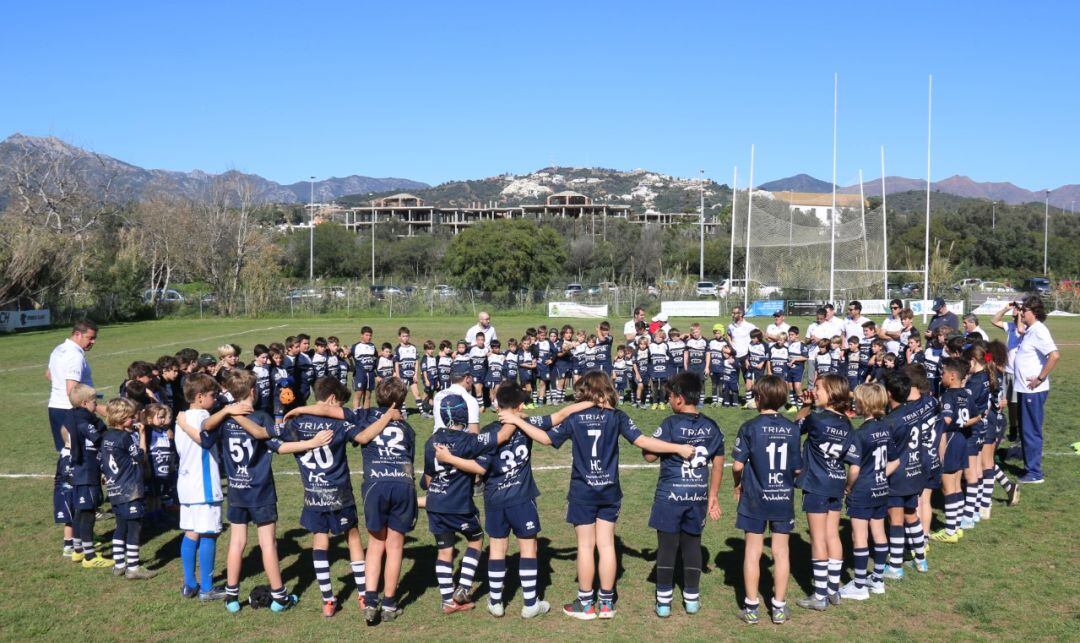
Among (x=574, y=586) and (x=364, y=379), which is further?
(x=364, y=379)

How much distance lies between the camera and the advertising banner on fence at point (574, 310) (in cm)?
4494

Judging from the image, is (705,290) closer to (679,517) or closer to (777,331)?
(777,331)

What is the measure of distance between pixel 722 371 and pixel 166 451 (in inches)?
441

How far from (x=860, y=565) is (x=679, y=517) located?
71.7 inches

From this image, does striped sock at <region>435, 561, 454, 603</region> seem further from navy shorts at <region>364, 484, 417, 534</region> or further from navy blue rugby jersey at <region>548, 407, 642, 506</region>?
navy blue rugby jersey at <region>548, 407, 642, 506</region>

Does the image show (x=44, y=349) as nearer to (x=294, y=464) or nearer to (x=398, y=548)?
(x=294, y=464)

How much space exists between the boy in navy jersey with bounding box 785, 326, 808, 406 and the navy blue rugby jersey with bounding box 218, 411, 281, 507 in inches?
482

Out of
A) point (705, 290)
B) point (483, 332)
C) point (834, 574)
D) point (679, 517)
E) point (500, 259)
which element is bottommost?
point (834, 574)

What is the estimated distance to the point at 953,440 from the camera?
803cm

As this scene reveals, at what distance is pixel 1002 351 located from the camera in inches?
376

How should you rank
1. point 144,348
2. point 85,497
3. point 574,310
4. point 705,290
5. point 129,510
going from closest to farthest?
point 129,510, point 85,497, point 144,348, point 574,310, point 705,290

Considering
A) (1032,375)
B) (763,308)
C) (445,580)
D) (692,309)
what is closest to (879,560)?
(445,580)

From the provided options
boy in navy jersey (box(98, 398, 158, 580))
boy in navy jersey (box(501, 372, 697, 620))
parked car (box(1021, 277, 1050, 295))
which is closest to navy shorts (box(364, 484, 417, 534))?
boy in navy jersey (box(501, 372, 697, 620))

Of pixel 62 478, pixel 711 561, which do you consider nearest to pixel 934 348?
pixel 711 561
